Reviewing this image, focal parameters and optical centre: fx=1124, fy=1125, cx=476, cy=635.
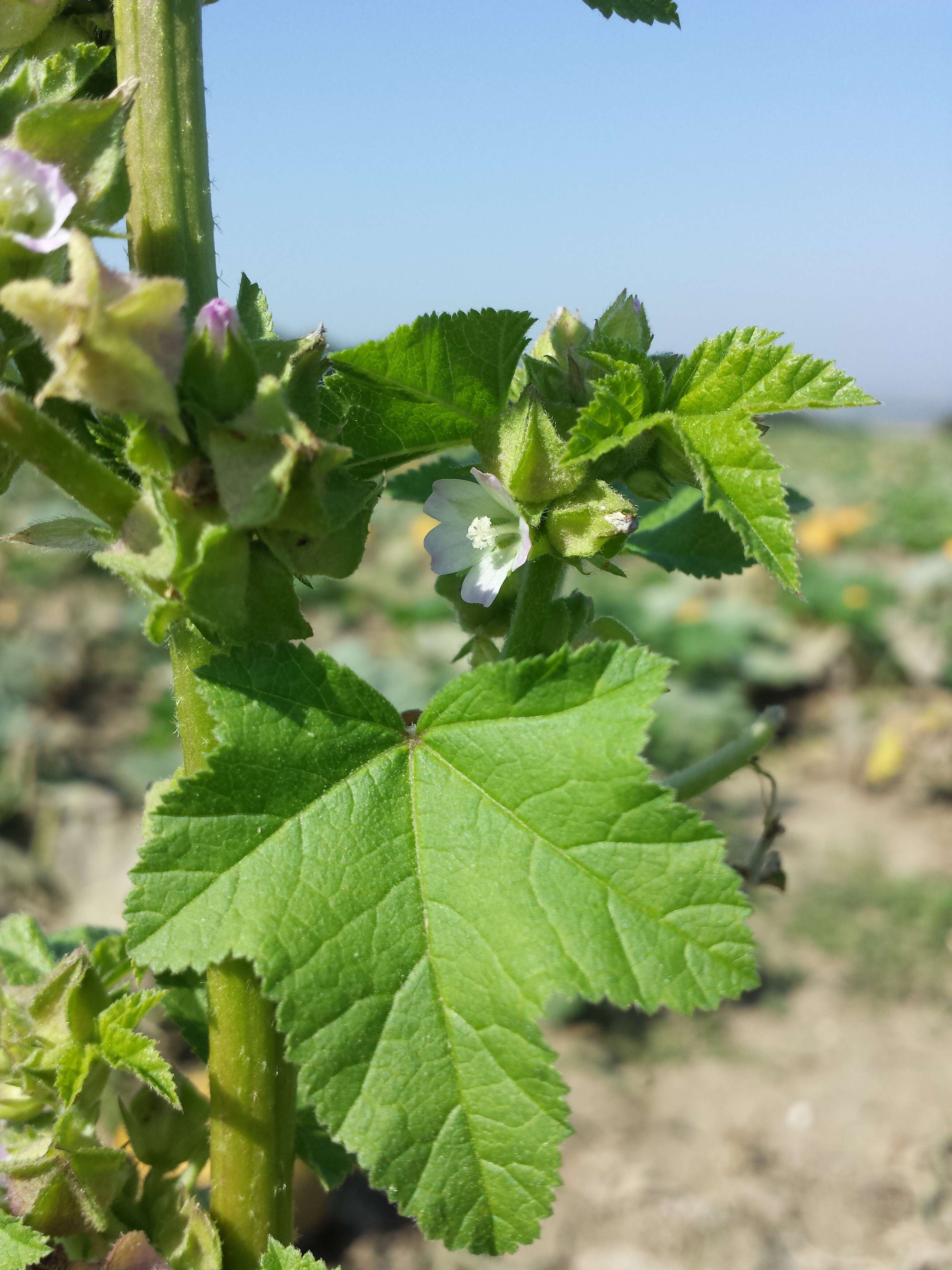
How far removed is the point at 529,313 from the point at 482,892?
0.53 metres

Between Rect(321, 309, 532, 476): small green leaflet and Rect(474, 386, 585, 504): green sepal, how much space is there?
0.20 feet

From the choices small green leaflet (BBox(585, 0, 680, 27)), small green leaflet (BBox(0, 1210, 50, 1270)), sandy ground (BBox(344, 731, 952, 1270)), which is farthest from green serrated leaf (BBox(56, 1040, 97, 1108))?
sandy ground (BBox(344, 731, 952, 1270))

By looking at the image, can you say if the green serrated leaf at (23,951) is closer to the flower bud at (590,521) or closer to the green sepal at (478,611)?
the green sepal at (478,611)

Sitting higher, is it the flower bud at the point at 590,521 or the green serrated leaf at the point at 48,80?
the green serrated leaf at the point at 48,80

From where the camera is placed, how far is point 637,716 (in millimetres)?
996

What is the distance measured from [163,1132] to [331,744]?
49 centimetres

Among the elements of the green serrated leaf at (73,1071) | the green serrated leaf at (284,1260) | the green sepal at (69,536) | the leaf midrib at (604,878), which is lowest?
the green serrated leaf at (284,1260)

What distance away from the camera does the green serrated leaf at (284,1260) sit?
1.00 m

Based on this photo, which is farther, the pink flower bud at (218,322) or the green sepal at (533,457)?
the green sepal at (533,457)

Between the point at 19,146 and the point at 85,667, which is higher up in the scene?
the point at 19,146

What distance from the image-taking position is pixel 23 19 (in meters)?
0.98

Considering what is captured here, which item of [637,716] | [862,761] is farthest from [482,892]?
[862,761]

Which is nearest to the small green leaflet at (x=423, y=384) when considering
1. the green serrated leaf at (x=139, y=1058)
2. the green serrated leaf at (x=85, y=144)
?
the green serrated leaf at (x=85, y=144)

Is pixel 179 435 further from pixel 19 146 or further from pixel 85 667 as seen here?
pixel 85 667
